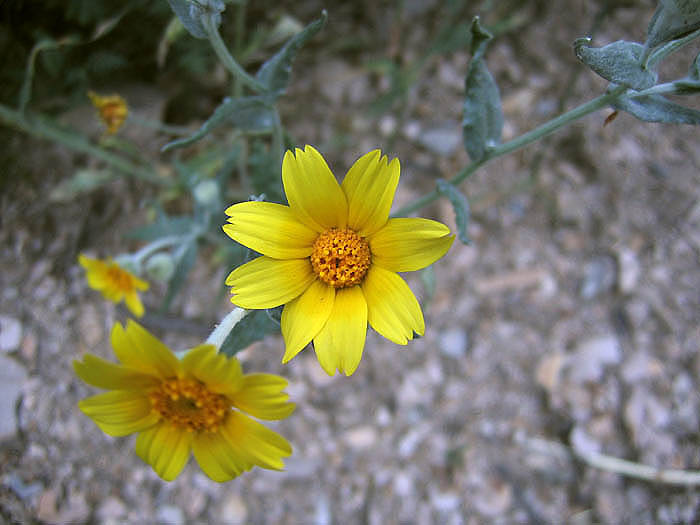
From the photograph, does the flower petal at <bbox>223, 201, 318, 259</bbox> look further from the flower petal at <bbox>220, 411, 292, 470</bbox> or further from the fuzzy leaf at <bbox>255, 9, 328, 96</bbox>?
the fuzzy leaf at <bbox>255, 9, 328, 96</bbox>

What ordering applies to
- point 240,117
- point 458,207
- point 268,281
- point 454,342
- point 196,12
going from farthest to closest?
point 454,342 < point 240,117 < point 458,207 < point 196,12 < point 268,281

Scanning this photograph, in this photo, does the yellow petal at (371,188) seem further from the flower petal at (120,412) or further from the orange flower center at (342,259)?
the flower petal at (120,412)

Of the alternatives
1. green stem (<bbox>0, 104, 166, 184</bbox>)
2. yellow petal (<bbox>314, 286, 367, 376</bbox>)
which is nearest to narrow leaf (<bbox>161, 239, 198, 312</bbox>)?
green stem (<bbox>0, 104, 166, 184</bbox>)

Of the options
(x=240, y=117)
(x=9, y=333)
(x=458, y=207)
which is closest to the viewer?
(x=458, y=207)

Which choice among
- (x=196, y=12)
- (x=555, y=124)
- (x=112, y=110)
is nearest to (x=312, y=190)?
(x=196, y=12)

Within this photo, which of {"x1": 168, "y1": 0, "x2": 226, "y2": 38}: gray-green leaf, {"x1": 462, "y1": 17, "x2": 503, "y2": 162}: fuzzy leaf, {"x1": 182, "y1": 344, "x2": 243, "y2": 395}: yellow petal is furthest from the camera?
{"x1": 462, "y1": 17, "x2": 503, "y2": 162}: fuzzy leaf

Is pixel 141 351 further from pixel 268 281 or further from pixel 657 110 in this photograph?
pixel 657 110

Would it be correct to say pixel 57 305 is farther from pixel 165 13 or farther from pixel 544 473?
pixel 544 473
